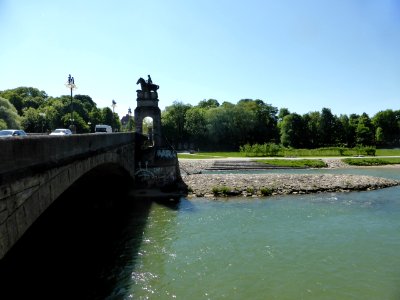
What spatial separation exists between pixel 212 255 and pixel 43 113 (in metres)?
55.5

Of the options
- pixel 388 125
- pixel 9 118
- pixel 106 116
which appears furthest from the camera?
pixel 388 125

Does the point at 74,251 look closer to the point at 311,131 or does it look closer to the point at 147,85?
the point at 147,85

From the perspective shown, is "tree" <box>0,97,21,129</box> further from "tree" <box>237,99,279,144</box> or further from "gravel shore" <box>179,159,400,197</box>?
"tree" <box>237,99,279,144</box>

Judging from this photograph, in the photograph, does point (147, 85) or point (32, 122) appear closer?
point (147, 85)

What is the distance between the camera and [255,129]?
88.9 m

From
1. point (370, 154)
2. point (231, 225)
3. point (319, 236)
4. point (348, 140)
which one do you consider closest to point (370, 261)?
point (319, 236)

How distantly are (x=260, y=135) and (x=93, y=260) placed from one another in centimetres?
7836

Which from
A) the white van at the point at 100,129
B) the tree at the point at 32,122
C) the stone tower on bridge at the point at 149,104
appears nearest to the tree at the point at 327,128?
the white van at the point at 100,129

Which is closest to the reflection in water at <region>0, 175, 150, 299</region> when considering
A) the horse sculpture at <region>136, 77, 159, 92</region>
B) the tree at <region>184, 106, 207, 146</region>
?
the horse sculpture at <region>136, 77, 159, 92</region>

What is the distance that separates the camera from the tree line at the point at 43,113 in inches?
2576

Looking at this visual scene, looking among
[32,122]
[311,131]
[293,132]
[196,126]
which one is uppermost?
[32,122]

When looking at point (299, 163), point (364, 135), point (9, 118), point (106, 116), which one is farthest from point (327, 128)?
point (9, 118)

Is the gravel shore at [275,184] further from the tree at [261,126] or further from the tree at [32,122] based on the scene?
the tree at [261,126]

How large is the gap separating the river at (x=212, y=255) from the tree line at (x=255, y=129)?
6214cm
